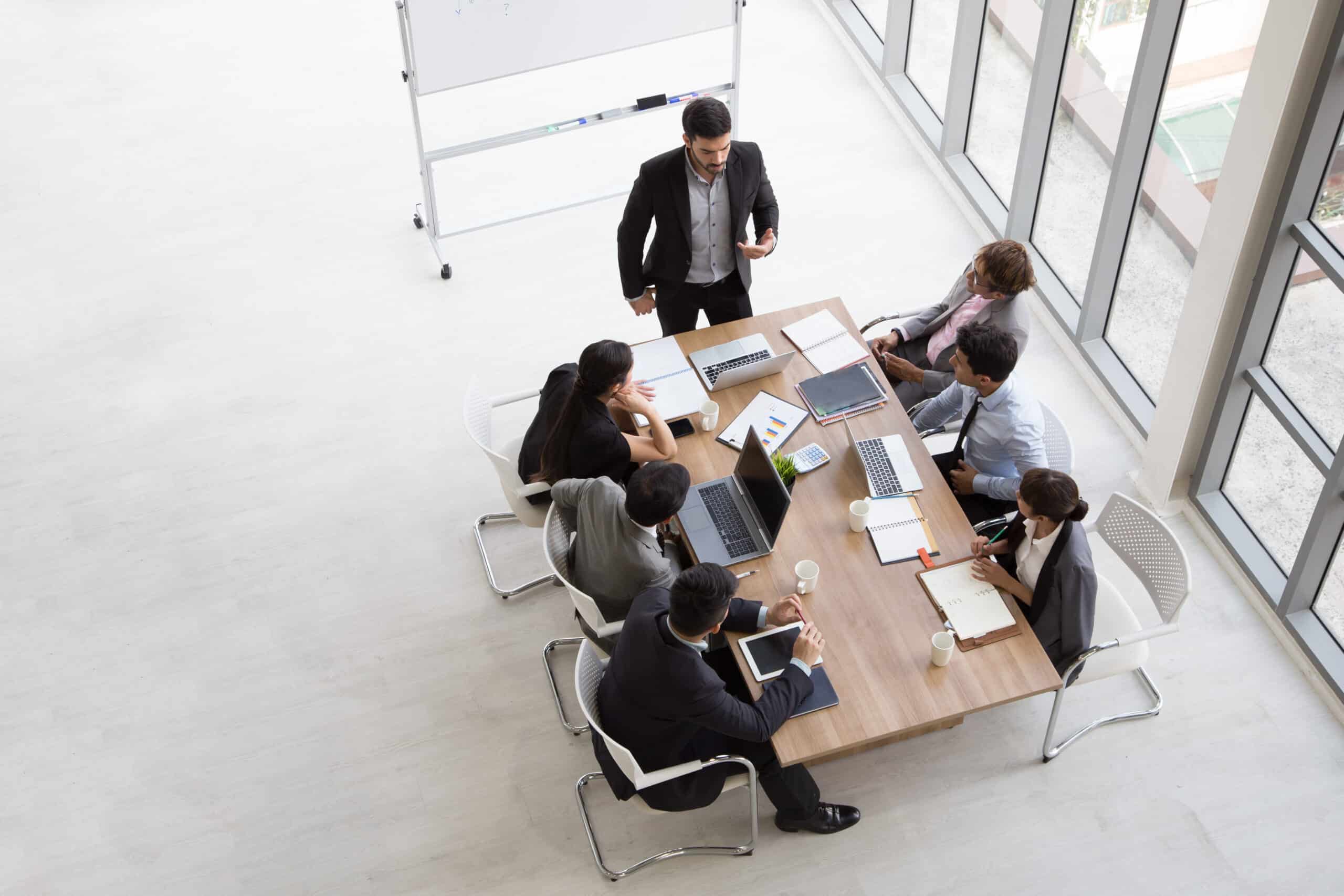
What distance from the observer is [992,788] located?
4.94 m

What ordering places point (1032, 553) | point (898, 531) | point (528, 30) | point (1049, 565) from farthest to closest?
1. point (528, 30)
2. point (898, 531)
3. point (1032, 553)
4. point (1049, 565)

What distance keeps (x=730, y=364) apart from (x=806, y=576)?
1.27 m

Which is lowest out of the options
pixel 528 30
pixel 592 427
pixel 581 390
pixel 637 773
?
pixel 637 773

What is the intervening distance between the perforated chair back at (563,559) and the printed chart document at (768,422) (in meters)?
0.82

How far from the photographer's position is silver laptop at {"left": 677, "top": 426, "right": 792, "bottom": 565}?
184 inches

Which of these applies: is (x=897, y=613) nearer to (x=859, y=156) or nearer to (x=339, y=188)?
(x=859, y=156)

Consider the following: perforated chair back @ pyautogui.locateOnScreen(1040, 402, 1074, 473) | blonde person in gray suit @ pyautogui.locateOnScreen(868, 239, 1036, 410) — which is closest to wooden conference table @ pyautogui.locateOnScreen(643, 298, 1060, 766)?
blonde person in gray suit @ pyautogui.locateOnScreen(868, 239, 1036, 410)

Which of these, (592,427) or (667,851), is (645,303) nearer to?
(592,427)

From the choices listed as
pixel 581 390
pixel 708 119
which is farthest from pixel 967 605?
pixel 708 119

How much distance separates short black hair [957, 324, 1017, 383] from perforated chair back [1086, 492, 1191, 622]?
662mm

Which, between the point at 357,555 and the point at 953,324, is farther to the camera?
the point at 357,555

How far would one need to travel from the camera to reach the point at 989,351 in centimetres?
478

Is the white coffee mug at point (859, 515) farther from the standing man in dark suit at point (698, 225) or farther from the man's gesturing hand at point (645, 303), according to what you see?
the man's gesturing hand at point (645, 303)

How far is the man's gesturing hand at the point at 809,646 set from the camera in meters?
4.32
